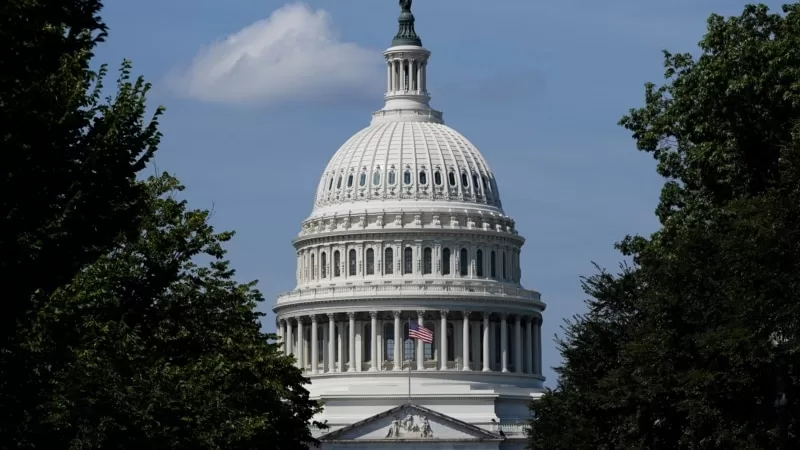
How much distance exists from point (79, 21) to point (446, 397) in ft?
515

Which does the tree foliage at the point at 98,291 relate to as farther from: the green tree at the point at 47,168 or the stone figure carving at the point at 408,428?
the stone figure carving at the point at 408,428

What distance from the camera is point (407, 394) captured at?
642ft

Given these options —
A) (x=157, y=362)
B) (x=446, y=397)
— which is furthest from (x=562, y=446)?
(x=446, y=397)

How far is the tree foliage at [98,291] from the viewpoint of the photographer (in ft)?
126

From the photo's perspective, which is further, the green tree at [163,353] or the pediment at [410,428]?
the pediment at [410,428]

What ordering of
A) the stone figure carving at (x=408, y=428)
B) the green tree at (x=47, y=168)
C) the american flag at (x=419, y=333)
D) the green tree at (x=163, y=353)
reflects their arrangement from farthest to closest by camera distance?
the stone figure carving at (x=408, y=428)
the american flag at (x=419, y=333)
the green tree at (x=163, y=353)
the green tree at (x=47, y=168)

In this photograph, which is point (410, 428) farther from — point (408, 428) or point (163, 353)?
point (163, 353)

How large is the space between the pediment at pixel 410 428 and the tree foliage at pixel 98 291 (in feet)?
311

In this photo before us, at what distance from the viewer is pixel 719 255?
210ft

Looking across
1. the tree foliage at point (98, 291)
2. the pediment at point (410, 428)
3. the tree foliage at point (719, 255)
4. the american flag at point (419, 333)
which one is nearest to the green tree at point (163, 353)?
the tree foliage at point (98, 291)

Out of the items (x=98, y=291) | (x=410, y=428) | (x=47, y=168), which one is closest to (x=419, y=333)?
(x=410, y=428)

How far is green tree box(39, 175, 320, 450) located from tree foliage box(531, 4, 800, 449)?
13.4m

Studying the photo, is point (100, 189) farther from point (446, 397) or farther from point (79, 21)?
point (446, 397)

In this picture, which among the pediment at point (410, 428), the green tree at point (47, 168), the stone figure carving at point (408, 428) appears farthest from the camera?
the stone figure carving at point (408, 428)
